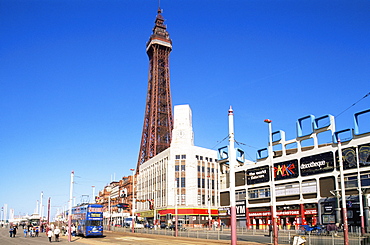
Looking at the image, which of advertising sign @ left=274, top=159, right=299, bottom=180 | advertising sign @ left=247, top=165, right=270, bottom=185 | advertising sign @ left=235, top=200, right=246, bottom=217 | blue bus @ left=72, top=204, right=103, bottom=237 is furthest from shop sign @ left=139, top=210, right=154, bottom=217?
blue bus @ left=72, top=204, right=103, bottom=237

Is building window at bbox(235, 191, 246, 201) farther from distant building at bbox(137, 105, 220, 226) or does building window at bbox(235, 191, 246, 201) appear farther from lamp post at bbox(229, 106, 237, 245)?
lamp post at bbox(229, 106, 237, 245)

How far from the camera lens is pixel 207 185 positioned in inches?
3814

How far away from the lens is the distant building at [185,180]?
93125 millimetres

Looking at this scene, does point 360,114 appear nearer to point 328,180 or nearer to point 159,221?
point 328,180

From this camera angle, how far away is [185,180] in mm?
94312

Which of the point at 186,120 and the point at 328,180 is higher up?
the point at 186,120

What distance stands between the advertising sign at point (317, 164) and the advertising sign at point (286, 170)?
135 cm

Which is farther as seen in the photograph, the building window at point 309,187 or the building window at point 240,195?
the building window at point 240,195

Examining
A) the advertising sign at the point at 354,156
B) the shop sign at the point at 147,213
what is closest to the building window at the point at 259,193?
the advertising sign at the point at 354,156

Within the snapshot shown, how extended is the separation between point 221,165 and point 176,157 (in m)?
16.5

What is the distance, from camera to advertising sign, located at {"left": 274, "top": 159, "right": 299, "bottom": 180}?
212ft

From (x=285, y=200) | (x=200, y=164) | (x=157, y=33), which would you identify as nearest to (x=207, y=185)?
(x=200, y=164)

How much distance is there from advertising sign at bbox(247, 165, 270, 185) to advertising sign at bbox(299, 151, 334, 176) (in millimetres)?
8637

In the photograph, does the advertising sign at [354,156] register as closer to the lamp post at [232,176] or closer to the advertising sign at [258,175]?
the advertising sign at [258,175]
